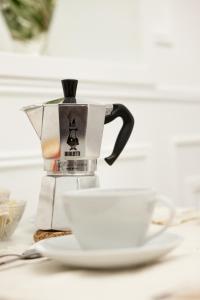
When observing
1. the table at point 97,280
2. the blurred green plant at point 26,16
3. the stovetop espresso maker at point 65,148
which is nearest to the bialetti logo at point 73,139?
the stovetop espresso maker at point 65,148

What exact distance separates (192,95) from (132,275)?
1.22 metres

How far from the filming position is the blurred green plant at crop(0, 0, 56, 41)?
4.16ft

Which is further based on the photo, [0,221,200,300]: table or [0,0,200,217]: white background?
[0,0,200,217]: white background

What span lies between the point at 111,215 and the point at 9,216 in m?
0.28

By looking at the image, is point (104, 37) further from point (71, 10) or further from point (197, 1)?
point (197, 1)

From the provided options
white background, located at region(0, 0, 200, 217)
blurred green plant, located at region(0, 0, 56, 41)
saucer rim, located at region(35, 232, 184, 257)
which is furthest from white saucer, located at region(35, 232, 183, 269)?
blurred green plant, located at region(0, 0, 56, 41)

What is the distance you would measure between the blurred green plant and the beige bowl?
575 mm

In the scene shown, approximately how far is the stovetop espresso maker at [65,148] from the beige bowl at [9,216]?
0.12 ft

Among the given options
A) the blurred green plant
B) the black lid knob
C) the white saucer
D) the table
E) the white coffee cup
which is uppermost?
the blurred green plant

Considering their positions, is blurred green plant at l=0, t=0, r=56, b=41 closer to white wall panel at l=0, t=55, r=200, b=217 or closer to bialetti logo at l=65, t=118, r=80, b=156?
white wall panel at l=0, t=55, r=200, b=217

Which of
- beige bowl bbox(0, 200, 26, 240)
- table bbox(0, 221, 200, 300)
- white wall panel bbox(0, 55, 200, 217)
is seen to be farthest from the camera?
white wall panel bbox(0, 55, 200, 217)

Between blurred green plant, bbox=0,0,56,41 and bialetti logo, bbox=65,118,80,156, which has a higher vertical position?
blurred green plant, bbox=0,0,56,41

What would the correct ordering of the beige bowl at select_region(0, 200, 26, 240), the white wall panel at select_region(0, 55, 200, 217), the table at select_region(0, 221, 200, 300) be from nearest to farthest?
1. the table at select_region(0, 221, 200, 300)
2. the beige bowl at select_region(0, 200, 26, 240)
3. the white wall panel at select_region(0, 55, 200, 217)

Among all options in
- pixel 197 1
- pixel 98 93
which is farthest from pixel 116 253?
pixel 197 1
